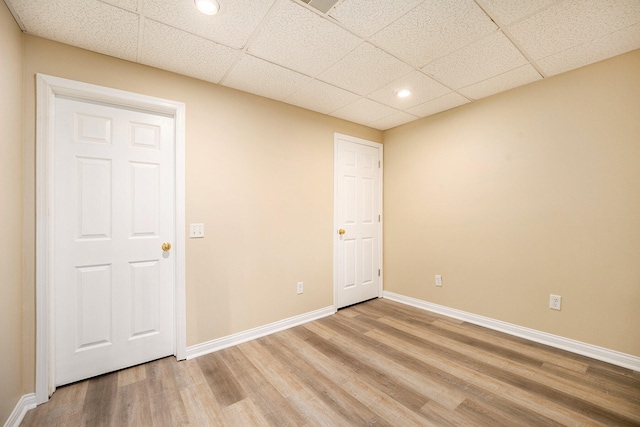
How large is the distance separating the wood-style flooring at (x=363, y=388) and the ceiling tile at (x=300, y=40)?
2.52 m

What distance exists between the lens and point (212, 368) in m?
2.20

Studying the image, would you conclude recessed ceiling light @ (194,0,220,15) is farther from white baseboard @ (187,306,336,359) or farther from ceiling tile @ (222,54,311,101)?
white baseboard @ (187,306,336,359)

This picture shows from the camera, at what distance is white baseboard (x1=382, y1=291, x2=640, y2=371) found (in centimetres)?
216

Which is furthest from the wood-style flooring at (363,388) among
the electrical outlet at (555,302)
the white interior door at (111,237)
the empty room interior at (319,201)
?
the electrical outlet at (555,302)

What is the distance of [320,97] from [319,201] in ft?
3.87

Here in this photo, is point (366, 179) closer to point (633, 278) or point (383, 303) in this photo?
point (383, 303)

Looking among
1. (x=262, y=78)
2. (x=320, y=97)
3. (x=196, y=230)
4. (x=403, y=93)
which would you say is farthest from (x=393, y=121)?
(x=196, y=230)

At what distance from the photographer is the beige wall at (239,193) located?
6.56ft

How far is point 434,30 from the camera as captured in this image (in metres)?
1.83

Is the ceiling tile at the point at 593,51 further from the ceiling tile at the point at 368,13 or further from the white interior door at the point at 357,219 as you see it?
the white interior door at the point at 357,219

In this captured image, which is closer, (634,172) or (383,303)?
(634,172)

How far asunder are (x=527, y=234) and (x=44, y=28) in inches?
Answer: 167

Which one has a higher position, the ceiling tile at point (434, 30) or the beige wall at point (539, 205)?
the ceiling tile at point (434, 30)

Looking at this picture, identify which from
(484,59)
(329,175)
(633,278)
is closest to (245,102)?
(329,175)
